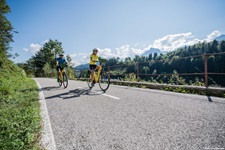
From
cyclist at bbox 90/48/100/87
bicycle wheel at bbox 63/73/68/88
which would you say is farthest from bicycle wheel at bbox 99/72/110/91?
bicycle wheel at bbox 63/73/68/88

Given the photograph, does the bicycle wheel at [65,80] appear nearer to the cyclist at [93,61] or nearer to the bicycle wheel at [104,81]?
the cyclist at [93,61]

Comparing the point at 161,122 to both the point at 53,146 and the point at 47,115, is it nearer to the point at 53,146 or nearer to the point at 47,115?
the point at 53,146

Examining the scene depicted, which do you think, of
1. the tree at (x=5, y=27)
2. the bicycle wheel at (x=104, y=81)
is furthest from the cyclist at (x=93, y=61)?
the tree at (x=5, y=27)

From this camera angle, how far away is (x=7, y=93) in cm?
632

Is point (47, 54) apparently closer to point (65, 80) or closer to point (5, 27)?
point (5, 27)

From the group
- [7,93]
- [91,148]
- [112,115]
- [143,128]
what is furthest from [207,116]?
[7,93]

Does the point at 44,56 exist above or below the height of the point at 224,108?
above

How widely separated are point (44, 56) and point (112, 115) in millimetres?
73234

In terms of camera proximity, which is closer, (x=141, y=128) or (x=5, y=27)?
(x=141, y=128)

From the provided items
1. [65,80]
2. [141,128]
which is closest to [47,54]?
[65,80]

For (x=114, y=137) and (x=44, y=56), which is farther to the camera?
(x=44, y=56)

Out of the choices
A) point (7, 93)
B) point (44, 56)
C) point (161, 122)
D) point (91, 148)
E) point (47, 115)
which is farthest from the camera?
point (44, 56)

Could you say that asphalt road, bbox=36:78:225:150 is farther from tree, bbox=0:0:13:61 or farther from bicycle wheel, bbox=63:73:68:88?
tree, bbox=0:0:13:61

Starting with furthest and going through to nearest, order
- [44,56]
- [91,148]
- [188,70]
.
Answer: [188,70]
[44,56]
[91,148]
